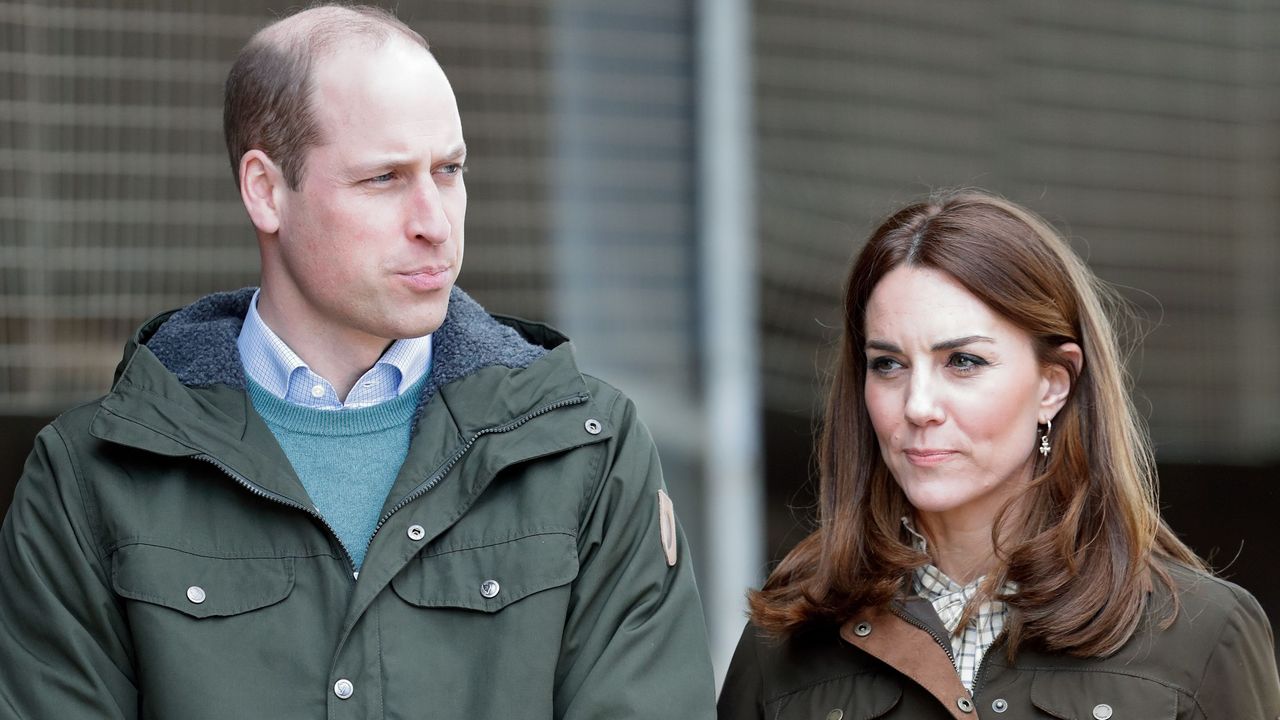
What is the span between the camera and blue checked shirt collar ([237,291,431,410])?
126 inches

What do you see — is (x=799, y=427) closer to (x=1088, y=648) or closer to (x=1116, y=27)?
(x=1116, y=27)

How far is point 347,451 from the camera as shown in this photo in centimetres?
315

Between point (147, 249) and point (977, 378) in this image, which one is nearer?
point (977, 378)

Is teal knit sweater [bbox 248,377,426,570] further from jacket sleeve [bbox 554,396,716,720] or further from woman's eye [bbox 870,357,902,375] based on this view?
woman's eye [bbox 870,357,902,375]

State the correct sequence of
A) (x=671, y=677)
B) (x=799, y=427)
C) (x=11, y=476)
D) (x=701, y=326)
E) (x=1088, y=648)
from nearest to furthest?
1. (x=671, y=677)
2. (x=1088, y=648)
3. (x=11, y=476)
4. (x=701, y=326)
5. (x=799, y=427)

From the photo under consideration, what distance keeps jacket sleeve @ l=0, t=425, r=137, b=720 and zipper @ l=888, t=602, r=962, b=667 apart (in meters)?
1.42

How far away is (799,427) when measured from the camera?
8.96m

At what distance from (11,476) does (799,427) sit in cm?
370

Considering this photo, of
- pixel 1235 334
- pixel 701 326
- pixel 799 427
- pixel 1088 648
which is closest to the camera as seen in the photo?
pixel 1088 648

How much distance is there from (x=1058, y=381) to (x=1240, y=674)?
2.12ft

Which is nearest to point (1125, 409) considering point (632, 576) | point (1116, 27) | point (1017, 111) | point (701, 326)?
point (632, 576)

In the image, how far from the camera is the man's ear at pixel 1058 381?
352cm

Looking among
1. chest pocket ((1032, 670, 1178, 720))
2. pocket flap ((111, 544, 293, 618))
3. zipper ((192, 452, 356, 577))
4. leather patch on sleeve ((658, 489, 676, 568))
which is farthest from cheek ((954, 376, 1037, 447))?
pocket flap ((111, 544, 293, 618))

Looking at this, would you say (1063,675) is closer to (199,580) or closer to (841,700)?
(841,700)
